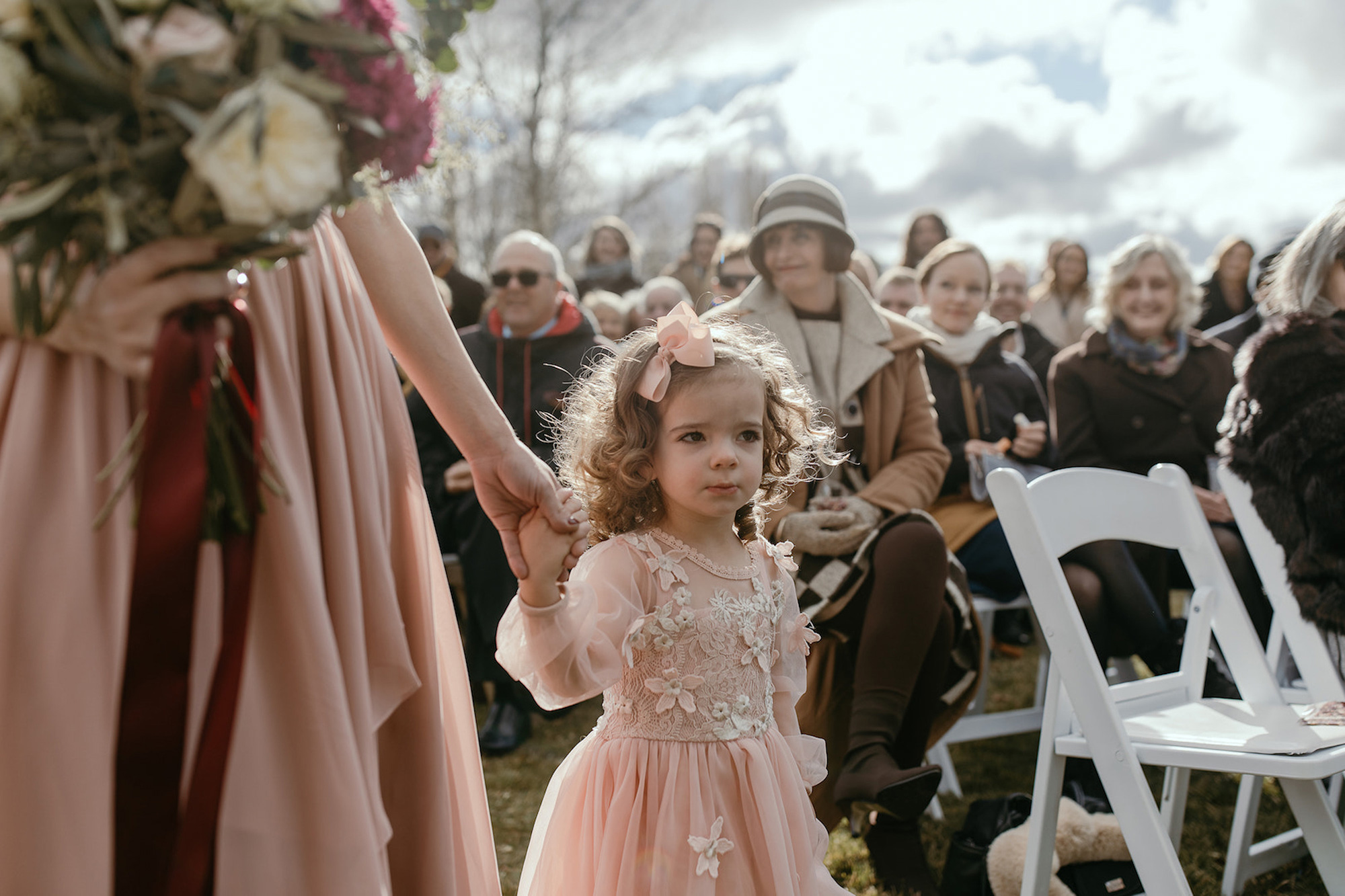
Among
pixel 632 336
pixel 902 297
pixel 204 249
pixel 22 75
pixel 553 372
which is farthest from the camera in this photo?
pixel 902 297

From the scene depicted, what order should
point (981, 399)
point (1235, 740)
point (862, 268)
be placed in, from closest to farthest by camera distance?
point (1235, 740) → point (981, 399) → point (862, 268)

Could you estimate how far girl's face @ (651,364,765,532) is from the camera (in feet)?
7.18

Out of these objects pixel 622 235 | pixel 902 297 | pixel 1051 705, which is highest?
pixel 622 235

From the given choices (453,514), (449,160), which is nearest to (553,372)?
(453,514)

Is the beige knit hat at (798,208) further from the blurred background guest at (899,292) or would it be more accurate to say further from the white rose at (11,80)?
the white rose at (11,80)

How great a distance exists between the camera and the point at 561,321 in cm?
522

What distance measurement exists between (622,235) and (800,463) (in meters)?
5.90

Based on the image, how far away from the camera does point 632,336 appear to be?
2.49 metres

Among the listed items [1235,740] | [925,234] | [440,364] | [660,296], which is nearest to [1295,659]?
[1235,740]

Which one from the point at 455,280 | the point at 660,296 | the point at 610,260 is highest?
the point at 610,260

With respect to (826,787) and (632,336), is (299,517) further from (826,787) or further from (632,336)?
(826,787)

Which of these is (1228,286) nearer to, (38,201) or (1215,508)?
(1215,508)

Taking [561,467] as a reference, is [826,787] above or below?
below

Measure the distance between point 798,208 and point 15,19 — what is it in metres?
3.32
